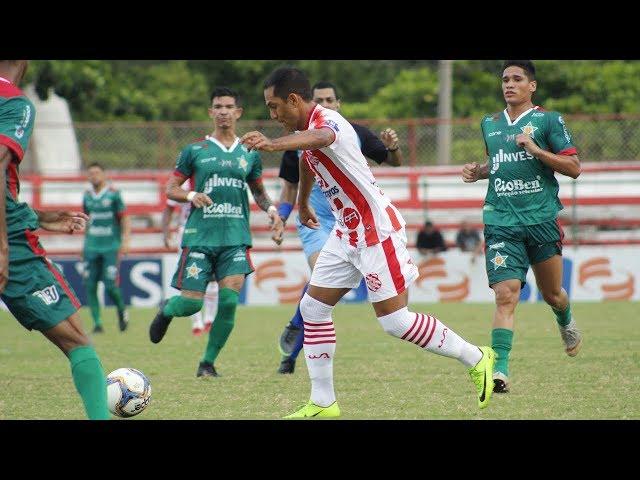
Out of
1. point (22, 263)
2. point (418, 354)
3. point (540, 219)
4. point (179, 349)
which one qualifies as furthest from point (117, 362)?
point (22, 263)

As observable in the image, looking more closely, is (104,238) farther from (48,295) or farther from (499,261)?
(48,295)

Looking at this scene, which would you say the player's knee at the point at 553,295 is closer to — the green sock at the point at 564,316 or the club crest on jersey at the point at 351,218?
the green sock at the point at 564,316

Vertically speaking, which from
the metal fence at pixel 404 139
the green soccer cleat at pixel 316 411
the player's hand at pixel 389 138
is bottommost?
the green soccer cleat at pixel 316 411

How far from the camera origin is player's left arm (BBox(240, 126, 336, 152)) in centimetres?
565

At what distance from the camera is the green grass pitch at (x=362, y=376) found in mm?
7055

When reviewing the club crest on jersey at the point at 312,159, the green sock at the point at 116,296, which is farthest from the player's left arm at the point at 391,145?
the green sock at the point at 116,296

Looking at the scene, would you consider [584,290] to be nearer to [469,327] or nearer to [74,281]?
[469,327]

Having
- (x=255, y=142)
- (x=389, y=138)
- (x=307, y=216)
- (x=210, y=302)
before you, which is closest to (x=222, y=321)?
(x=307, y=216)

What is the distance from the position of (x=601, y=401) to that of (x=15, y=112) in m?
4.20

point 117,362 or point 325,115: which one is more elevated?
point 325,115

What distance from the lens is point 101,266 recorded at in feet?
52.0

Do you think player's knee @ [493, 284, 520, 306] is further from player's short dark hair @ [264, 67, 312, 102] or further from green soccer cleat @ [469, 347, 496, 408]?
player's short dark hair @ [264, 67, 312, 102]

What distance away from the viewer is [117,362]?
419 inches
